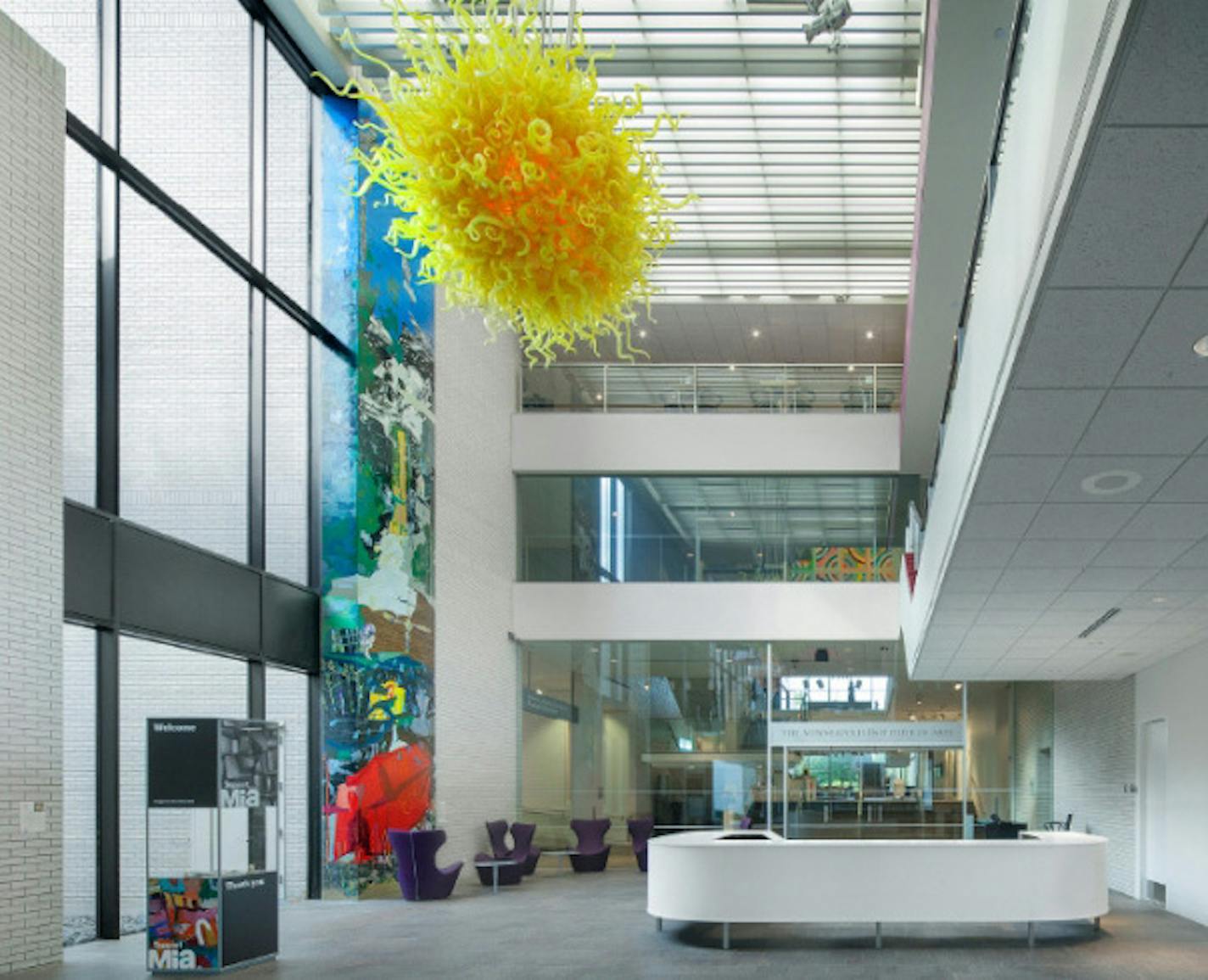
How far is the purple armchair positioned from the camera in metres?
18.5

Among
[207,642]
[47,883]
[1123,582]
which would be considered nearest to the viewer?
[47,883]

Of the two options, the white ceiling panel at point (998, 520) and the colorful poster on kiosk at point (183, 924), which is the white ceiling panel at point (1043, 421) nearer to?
the white ceiling panel at point (998, 520)

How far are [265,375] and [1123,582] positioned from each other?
30.3 feet

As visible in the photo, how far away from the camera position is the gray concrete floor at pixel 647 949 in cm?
1223

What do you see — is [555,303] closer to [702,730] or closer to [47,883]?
[47,883]

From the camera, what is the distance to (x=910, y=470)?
25.1 m

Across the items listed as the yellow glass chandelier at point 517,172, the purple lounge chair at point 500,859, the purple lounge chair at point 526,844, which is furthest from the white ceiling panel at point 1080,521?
the purple lounge chair at point 526,844

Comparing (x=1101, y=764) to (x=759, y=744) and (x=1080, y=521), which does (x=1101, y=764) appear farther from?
(x=1080, y=521)

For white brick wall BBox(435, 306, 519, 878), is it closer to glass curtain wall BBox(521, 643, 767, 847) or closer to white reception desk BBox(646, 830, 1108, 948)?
glass curtain wall BBox(521, 643, 767, 847)

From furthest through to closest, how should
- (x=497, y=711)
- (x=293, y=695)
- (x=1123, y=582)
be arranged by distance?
1. (x=497, y=711)
2. (x=293, y=695)
3. (x=1123, y=582)

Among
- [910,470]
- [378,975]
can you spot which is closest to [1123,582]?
[378,975]

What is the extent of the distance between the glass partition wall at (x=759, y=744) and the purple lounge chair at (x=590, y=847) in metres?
0.64

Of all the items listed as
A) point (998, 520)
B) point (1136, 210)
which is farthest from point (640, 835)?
point (1136, 210)

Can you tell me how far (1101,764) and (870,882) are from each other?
8471mm
